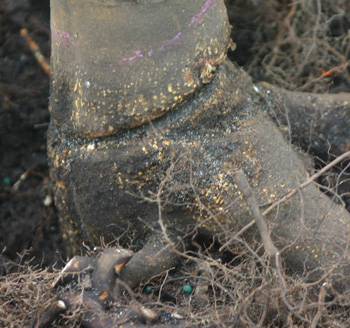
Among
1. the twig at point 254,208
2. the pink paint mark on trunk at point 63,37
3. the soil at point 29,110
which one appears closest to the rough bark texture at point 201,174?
the pink paint mark on trunk at point 63,37

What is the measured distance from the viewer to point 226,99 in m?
1.53

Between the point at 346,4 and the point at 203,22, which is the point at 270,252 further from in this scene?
the point at 346,4

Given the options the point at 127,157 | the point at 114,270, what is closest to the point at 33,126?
the point at 127,157

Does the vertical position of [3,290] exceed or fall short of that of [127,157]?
it falls short

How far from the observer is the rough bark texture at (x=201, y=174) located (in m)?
1.45

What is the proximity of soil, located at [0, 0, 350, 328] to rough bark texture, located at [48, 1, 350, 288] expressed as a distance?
0.77 m

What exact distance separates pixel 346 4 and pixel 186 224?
1.22m

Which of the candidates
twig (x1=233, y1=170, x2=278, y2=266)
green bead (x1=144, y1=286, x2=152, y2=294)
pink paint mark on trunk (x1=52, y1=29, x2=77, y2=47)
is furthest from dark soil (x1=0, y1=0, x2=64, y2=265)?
twig (x1=233, y1=170, x2=278, y2=266)

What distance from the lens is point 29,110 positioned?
238 centimetres

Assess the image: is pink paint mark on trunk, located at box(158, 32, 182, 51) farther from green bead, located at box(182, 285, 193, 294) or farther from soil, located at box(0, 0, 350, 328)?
A: soil, located at box(0, 0, 350, 328)

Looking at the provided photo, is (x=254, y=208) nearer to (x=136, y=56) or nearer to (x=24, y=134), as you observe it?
(x=136, y=56)

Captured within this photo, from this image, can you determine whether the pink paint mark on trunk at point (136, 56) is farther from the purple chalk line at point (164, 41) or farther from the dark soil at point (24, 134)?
the dark soil at point (24, 134)

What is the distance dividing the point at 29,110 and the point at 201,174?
3.76ft

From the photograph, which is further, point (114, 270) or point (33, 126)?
point (33, 126)
